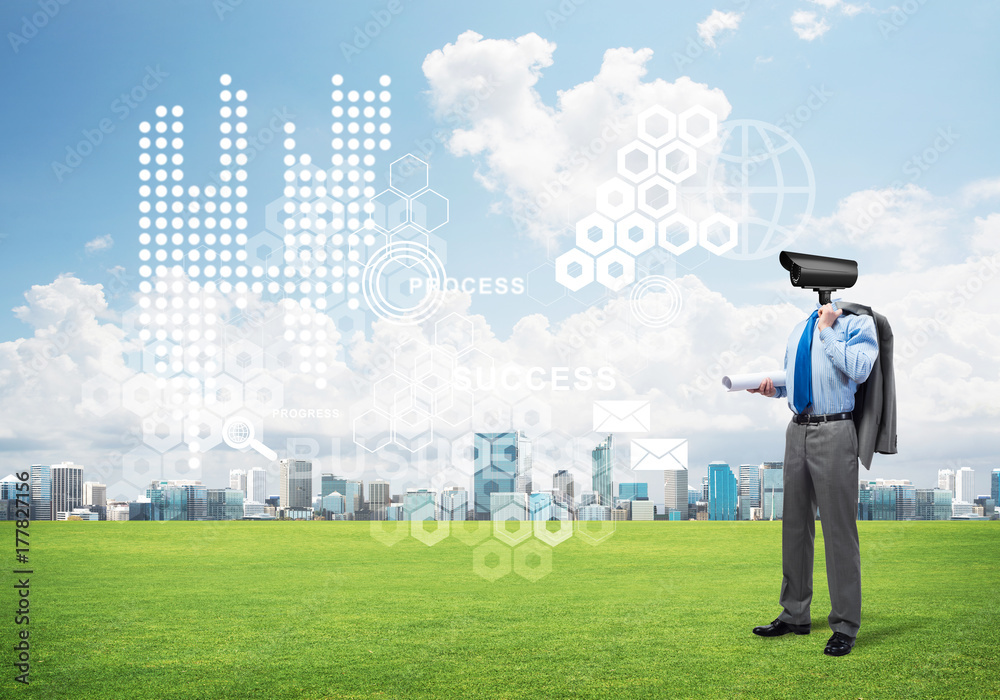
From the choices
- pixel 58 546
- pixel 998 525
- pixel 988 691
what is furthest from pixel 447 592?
pixel 998 525

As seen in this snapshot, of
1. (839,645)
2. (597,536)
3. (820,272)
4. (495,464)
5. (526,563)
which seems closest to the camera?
(839,645)

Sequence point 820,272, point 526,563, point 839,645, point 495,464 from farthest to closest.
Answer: point 495,464 → point 526,563 → point 820,272 → point 839,645

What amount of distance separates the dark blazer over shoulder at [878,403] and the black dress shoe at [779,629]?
1.15 m

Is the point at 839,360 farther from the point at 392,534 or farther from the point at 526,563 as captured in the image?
the point at 392,534

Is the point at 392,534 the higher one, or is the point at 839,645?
the point at 839,645

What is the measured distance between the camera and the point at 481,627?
5.10 metres

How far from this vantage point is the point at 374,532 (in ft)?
36.9

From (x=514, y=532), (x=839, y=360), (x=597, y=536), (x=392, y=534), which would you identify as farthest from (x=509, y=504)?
(x=839, y=360)

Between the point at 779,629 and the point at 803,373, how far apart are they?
168 centimetres

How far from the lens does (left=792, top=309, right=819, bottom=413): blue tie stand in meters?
4.73

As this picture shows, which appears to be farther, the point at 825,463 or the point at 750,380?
the point at 750,380

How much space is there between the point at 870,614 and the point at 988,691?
1883 millimetres

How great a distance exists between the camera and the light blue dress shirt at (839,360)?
4469 millimetres

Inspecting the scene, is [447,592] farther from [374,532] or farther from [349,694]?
[374,532]
